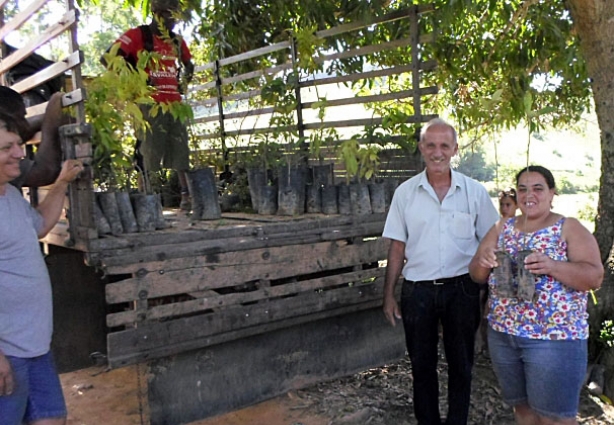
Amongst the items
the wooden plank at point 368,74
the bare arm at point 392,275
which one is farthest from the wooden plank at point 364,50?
the bare arm at point 392,275

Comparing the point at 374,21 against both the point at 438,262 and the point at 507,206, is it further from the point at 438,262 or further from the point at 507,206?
the point at 438,262

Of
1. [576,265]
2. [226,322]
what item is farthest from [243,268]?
[576,265]

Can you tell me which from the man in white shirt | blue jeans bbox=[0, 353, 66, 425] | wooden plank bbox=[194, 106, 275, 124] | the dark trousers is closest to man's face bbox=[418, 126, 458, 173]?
the man in white shirt

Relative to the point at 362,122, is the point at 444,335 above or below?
below

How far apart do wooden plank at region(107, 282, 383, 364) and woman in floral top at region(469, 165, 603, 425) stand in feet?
5.32

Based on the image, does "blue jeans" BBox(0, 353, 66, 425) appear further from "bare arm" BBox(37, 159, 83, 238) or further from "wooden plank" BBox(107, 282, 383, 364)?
"wooden plank" BBox(107, 282, 383, 364)

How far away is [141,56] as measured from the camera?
3.73m

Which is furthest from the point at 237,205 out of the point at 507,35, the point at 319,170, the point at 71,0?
the point at 507,35

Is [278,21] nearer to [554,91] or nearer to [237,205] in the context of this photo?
[237,205]

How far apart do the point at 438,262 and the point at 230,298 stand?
52.3 inches

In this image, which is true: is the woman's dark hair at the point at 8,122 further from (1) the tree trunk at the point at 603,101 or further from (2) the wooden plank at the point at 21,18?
(1) the tree trunk at the point at 603,101

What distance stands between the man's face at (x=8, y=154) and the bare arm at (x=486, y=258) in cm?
208

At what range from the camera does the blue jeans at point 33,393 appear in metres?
2.24

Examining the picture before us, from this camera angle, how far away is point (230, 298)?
379 centimetres
